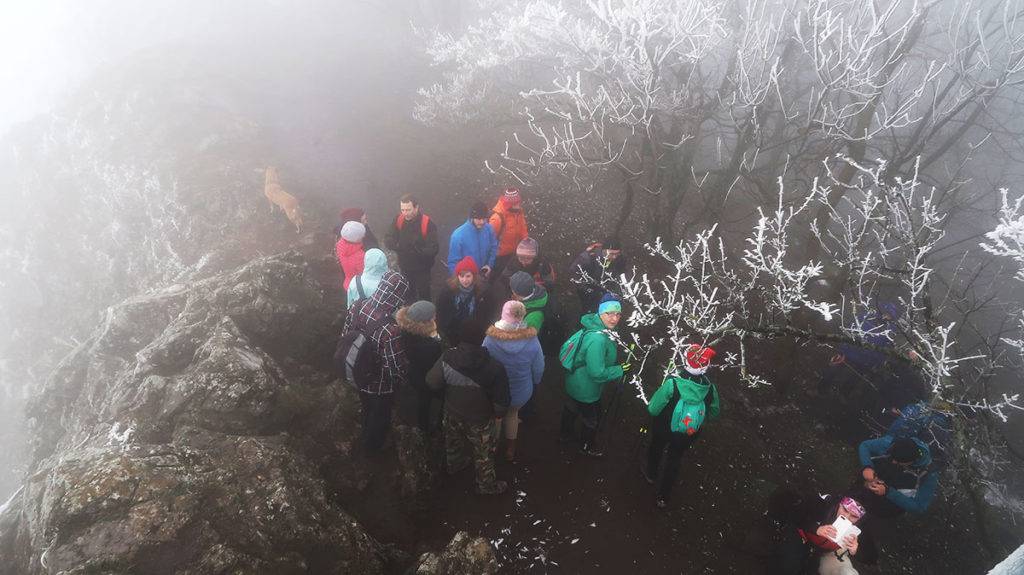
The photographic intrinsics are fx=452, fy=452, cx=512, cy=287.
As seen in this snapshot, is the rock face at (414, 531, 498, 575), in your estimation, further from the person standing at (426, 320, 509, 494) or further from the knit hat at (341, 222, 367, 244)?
the knit hat at (341, 222, 367, 244)

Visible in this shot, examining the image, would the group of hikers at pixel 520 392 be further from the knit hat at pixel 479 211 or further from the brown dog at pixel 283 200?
the brown dog at pixel 283 200

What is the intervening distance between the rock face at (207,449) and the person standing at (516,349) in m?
2.31

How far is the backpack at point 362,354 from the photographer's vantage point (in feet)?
17.1

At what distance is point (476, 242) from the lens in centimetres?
759

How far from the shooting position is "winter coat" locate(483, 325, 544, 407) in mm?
5159

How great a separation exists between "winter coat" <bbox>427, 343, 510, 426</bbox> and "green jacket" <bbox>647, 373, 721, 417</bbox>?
1.77 meters

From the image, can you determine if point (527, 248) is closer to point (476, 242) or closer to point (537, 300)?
point (537, 300)

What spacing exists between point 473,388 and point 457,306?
170 cm

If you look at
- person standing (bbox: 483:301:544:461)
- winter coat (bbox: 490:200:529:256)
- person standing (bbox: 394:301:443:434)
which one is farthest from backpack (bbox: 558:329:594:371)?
winter coat (bbox: 490:200:529:256)

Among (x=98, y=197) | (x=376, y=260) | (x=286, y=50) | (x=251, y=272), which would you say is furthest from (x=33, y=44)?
(x=376, y=260)

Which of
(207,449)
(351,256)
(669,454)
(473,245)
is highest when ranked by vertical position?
(473,245)

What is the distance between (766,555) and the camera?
528 cm

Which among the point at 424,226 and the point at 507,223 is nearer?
the point at 424,226

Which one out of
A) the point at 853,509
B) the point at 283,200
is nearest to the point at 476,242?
the point at 853,509
